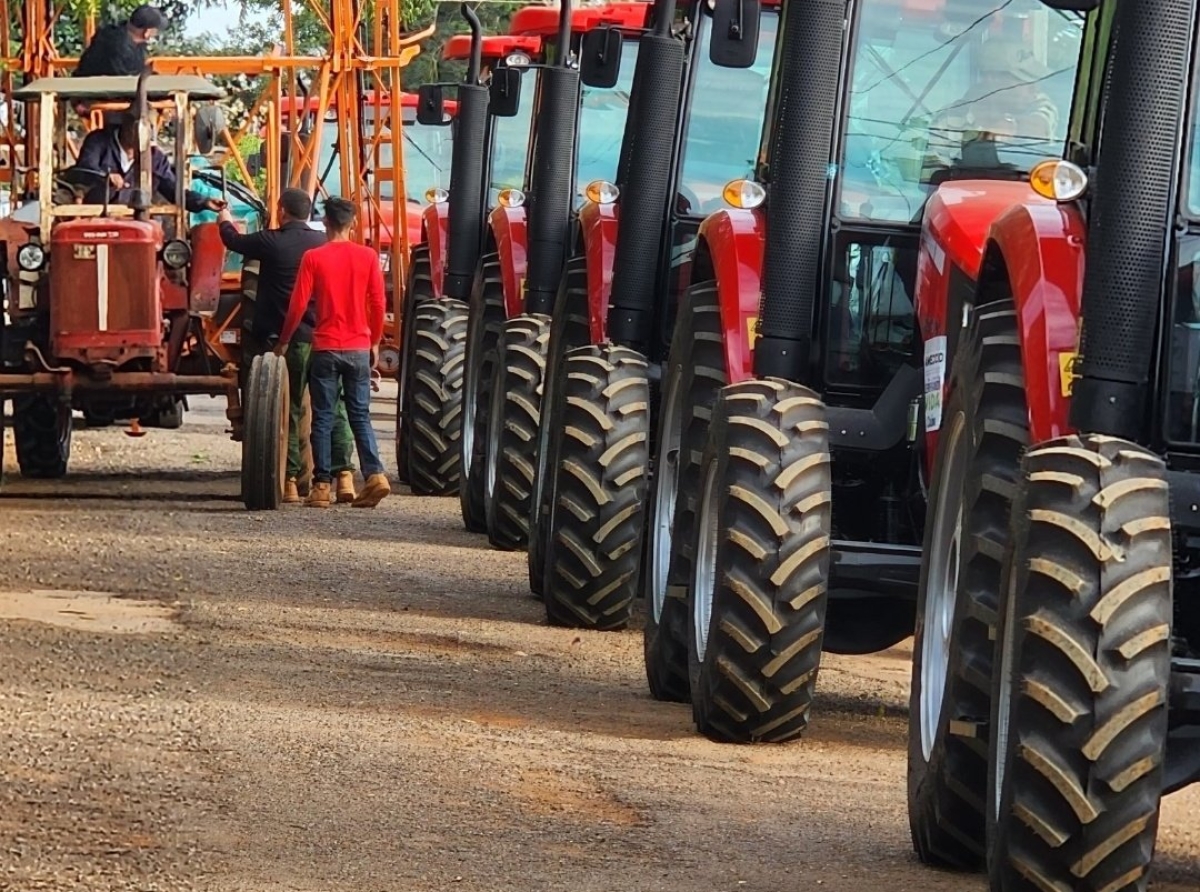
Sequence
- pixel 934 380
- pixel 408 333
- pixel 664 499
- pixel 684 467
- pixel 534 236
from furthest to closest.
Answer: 1. pixel 408 333
2. pixel 534 236
3. pixel 664 499
4. pixel 684 467
5. pixel 934 380

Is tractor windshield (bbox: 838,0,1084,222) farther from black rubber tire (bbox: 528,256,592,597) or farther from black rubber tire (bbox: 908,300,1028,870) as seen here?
black rubber tire (bbox: 528,256,592,597)

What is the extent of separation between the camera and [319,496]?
53.4 feet

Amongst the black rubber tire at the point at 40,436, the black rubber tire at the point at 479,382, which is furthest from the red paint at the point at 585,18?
the black rubber tire at the point at 40,436

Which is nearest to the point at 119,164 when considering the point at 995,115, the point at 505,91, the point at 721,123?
the point at 505,91

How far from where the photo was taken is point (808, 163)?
8.66 meters

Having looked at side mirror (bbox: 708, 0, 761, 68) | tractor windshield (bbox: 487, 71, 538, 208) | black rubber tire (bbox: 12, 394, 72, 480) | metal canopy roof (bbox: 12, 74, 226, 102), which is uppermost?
side mirror (bbox: 708, 0, 761, 68)

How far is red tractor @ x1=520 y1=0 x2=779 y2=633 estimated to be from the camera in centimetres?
1073

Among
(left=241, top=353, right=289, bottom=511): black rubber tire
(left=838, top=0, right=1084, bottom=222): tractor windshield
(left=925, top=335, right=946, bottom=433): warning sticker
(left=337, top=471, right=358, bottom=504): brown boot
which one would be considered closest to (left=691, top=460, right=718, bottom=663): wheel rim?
(left=925, top=335, right=946, bottom=433): warning sticker

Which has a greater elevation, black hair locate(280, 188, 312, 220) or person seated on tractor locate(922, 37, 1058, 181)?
person seated on tractor locate(922, 37, 1058, 181)

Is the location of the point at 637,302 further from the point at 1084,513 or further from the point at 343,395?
the point at 1084,513

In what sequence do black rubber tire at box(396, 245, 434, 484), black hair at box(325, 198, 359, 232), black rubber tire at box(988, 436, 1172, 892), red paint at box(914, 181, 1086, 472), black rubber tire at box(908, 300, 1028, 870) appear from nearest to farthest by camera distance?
1. black rubber tire at box(988, 436, 1172, 892)
2. red paint at box(914, 181, 1086, 472)
3. black rubber tire at box(908, 300, 1028, 870)
4. black hair at box(325, 198, 359, 232)
5. black rubber tire at box(396, 245, 434, 484)

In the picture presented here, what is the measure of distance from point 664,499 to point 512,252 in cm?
499

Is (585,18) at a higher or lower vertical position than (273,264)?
higher

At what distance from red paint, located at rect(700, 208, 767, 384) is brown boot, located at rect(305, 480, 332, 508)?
7184 millimetres
